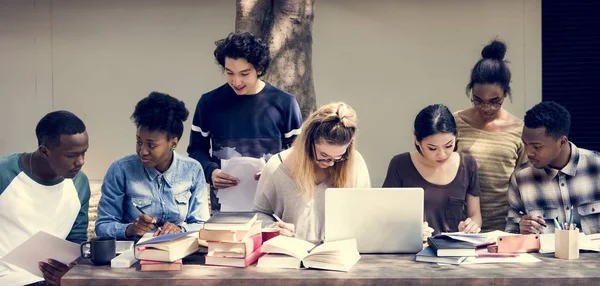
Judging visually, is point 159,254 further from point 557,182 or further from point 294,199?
point 557,182

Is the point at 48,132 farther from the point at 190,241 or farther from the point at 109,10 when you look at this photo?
the point at 109,10

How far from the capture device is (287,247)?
11.5 ft

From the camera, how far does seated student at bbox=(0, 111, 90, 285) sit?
3922mm

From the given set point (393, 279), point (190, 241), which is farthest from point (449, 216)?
point (190, 241)

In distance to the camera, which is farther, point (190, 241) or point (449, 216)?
point (449, 216)

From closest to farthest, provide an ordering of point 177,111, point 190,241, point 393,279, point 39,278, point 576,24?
1. point 393,279
2. point 190,241
3. point 39,278
4. point 177,111
5. point 576,24

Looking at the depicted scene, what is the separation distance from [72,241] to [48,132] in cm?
58

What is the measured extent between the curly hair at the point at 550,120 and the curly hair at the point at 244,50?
1.46 meters

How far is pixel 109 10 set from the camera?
8906 mm

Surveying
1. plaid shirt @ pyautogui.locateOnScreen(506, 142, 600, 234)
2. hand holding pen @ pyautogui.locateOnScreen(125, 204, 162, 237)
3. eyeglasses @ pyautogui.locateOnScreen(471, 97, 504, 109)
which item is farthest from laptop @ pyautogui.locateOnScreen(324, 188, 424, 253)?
eyeglasses @ pyautogui.locateOnScreen(471, 97, 504, 109)

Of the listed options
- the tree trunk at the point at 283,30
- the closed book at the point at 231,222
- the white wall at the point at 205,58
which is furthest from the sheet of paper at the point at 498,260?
the white wall at the point at 205,58

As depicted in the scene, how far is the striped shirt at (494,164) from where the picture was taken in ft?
14.7

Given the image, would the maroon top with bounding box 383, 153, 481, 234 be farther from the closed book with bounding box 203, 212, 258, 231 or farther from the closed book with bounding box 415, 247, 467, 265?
the closed book with bounding box 203, 212, 258, 231

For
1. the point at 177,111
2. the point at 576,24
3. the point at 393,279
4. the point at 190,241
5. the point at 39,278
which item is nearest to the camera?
the point at 393,279
